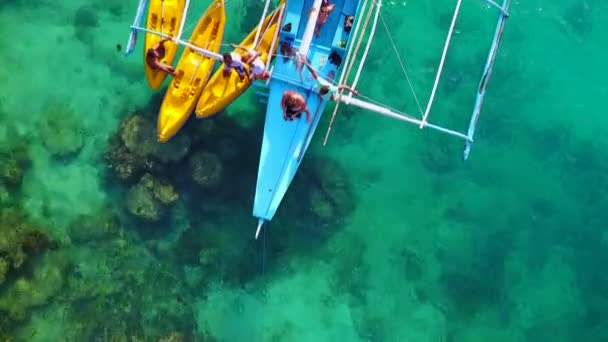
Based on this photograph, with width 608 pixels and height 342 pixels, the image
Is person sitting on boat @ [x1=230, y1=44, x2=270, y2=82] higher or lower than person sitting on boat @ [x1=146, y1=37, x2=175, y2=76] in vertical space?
higher

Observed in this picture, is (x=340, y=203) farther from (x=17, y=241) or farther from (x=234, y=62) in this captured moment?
(x=17, y=241)

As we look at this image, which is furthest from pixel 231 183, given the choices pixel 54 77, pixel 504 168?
pixel 504 168

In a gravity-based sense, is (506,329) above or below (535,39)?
below

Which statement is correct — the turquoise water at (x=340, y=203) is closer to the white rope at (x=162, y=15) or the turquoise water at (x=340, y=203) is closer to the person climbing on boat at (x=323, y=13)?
the white rope at (x=162, y=15)

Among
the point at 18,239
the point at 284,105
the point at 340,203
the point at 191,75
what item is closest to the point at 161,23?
the point at 191,75

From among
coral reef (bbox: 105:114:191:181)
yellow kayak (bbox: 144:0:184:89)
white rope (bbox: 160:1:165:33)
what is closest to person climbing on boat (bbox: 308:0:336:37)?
yellow kayak (bbox: 144:0:184:89)

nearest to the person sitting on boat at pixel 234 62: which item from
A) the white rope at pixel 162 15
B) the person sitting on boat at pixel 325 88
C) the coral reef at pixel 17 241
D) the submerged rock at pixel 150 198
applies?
the person sitting on boat at pixel 325 88

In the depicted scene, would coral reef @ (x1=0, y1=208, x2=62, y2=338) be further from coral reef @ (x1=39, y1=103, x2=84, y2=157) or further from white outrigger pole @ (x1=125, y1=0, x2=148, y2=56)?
white outrigger pole @ (x1=125, y1=0, x2=148, y2=56)

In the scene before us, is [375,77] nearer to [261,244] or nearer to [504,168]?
[504,168]

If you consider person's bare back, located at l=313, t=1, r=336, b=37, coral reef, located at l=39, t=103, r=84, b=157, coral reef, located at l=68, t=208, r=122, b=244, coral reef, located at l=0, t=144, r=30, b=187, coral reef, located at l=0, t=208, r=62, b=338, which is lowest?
coral reef, located at l=0, t=208, r=62, b=338
